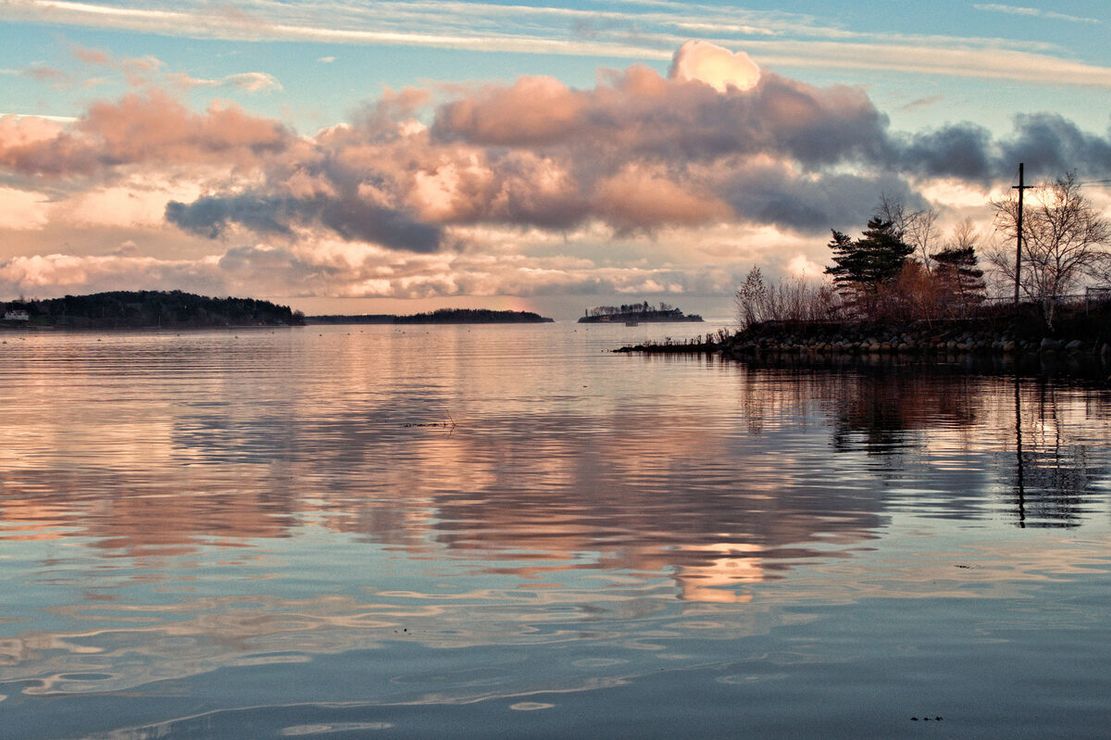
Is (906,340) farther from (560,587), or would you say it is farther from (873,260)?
(560,587)

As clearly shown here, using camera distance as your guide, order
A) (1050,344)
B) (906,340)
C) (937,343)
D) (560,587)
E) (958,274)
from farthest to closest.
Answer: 1. (958,274)
2. (906,340)
3. (937,343)
4. (1050,344)
5. (560,587)

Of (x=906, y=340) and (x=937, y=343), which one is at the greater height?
(x=906, y=340)

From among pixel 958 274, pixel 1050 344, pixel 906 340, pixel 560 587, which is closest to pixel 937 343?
pixel 906 340

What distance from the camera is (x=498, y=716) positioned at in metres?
8.27

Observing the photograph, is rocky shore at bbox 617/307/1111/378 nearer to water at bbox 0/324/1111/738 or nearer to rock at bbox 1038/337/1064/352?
rock at bbox 1038/337/1064/352

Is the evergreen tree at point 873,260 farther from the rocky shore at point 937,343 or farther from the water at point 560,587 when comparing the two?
the water at point 560,587

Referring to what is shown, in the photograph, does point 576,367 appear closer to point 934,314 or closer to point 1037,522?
point 934,314

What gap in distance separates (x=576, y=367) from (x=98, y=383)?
36.0 meters

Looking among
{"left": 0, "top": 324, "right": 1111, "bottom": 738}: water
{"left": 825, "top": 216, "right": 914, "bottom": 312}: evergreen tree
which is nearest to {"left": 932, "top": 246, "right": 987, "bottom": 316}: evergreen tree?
{"left": 825, "top": 216, "right": 914, "bottom": 312}: evergreen tree

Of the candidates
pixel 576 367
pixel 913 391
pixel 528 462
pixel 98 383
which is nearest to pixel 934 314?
pixel 576 367

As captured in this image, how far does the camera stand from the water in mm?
8508

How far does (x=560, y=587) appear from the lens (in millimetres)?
12547

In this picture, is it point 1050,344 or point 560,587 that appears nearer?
point 560,587

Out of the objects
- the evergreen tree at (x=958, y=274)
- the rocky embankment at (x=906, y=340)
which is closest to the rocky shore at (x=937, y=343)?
the rocky embankment at (x=906, y=340)
